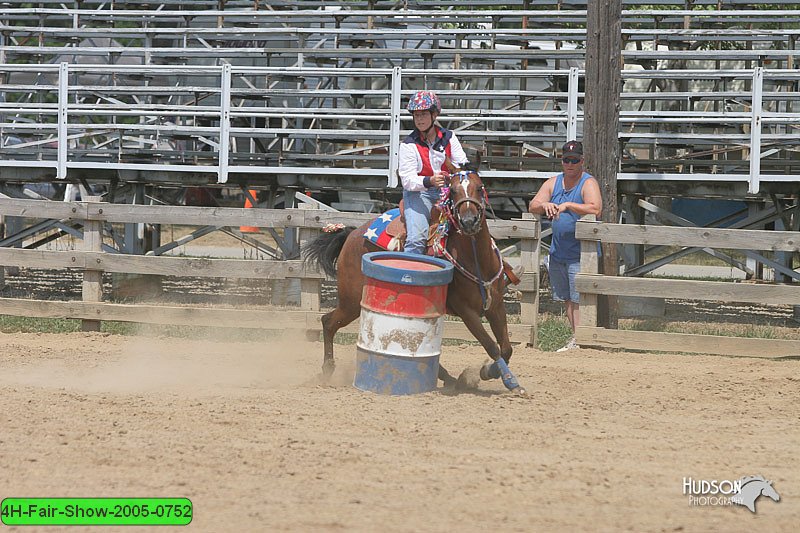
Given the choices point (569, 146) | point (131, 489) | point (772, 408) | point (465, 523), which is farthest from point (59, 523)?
point (569, 146)

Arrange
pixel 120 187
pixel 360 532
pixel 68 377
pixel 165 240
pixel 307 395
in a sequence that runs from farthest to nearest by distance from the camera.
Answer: pixel 165 240 < pixel 120 187 < pixel 68 377 < pixel 307 395 < pixel 360 532

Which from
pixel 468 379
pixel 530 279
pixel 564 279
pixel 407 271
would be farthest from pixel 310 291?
pixel 407 271

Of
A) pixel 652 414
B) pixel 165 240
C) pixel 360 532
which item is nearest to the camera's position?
pixel 360 532

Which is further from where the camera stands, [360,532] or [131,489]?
[131,489]

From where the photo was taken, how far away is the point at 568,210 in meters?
10.3

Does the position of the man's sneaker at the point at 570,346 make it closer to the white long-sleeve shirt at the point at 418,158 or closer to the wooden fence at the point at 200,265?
the wooden fence at the point at 200,265

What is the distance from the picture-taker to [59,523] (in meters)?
4.61

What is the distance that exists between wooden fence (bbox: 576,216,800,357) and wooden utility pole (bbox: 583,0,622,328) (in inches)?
31.5

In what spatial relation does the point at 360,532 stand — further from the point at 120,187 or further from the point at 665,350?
the point at 120,187

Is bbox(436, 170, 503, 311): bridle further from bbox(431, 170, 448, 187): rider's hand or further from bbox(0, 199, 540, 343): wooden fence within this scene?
bbox(0, 199, 540, 343): wooden fence

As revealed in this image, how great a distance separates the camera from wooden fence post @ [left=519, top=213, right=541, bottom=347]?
35.5 ft

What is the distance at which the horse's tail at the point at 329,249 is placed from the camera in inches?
351

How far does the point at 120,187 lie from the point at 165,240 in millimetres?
9694

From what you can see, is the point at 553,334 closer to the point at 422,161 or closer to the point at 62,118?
the point at 422,161
